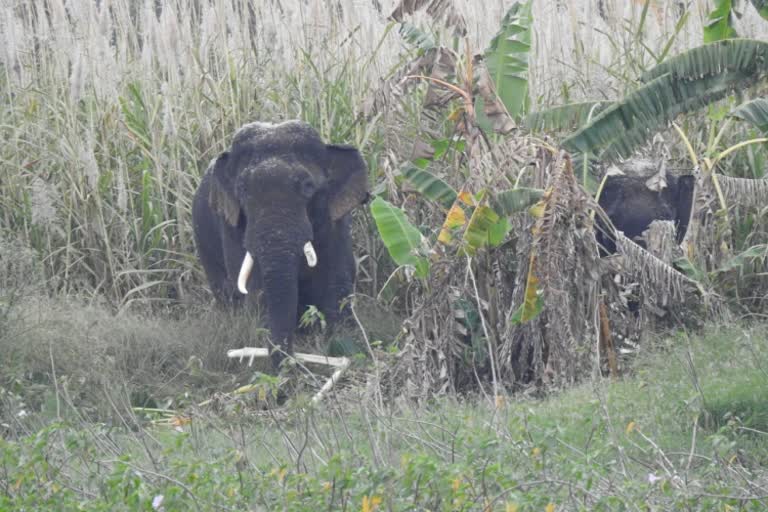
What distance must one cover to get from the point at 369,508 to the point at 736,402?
316cm

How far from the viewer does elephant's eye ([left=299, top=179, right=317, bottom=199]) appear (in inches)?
416

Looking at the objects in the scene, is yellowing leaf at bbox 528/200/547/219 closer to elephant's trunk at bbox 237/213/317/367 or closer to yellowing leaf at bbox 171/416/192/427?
elephant's trunk at bbox 237/213/317/367

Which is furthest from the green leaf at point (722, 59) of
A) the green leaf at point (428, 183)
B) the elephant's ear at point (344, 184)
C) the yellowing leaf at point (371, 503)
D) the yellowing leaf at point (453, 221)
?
the yellowing leaf at point (371, 503)

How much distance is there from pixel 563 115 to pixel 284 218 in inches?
77.2

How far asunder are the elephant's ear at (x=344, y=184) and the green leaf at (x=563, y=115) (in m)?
1.20

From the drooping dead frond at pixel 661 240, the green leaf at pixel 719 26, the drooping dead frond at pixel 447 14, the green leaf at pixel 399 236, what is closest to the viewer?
the green leaf at pixel 399 236

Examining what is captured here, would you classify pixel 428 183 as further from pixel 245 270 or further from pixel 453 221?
pixel 245 270

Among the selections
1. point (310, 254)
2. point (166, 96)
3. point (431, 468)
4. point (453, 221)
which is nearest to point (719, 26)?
point (453, 221)

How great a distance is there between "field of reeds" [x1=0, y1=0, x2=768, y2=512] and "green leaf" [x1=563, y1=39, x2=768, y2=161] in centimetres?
33

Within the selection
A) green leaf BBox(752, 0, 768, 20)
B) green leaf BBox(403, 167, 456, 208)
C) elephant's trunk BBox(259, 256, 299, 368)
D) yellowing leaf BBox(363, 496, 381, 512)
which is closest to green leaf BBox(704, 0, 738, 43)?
green leaf BBox(752, 0, 768, 20)

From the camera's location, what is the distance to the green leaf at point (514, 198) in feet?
→ 30.5

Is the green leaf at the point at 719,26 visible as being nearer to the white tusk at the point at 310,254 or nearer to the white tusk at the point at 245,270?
the white tusk at the point at 310,254

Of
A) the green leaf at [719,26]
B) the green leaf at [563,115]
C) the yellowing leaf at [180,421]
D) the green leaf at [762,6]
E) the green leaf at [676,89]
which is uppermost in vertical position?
the green leaf at [762,6]

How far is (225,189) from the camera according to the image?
10.8 metres
